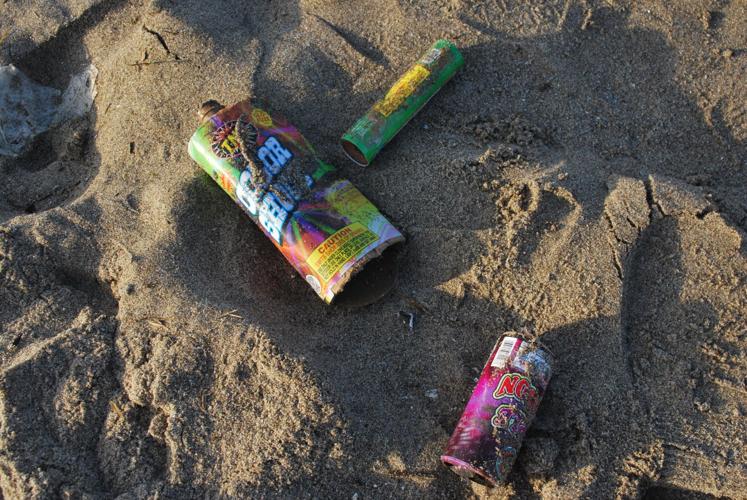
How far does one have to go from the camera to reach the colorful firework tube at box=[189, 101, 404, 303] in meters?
2.35

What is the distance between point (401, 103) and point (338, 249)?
702 millimetres

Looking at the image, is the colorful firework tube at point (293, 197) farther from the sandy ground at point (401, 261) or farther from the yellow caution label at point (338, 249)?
the sandy ground at point (401, 261)

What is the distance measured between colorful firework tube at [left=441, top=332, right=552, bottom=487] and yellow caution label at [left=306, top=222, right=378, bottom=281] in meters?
0.63

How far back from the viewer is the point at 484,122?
2.66 m

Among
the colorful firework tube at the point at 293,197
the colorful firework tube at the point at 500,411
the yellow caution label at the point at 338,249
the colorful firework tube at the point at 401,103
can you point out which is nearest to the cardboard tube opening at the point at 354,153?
the colorful firework tube at the point at 401,103

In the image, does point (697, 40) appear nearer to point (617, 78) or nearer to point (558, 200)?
point (617, 78)

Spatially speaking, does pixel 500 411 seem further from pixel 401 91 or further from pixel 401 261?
pixel 401 91

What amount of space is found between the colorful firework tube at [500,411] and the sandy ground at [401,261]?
142mm

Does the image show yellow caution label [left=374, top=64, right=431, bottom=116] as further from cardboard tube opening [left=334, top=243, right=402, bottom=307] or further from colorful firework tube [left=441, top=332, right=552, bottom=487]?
colorful firework tube [left=441, top=332, right=552, bottom=487]

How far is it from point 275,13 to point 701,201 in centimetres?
202

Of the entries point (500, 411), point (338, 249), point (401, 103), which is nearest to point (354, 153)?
point (401, 103)

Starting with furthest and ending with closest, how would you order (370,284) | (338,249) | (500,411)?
(370,284) → (338,249) → (500,411)

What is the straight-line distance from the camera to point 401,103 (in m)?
2.58

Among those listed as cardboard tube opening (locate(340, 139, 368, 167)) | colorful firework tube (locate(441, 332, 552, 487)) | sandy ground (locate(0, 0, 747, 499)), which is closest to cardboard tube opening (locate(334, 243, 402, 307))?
sandy ground (locate(0, 0, 747, 499))
